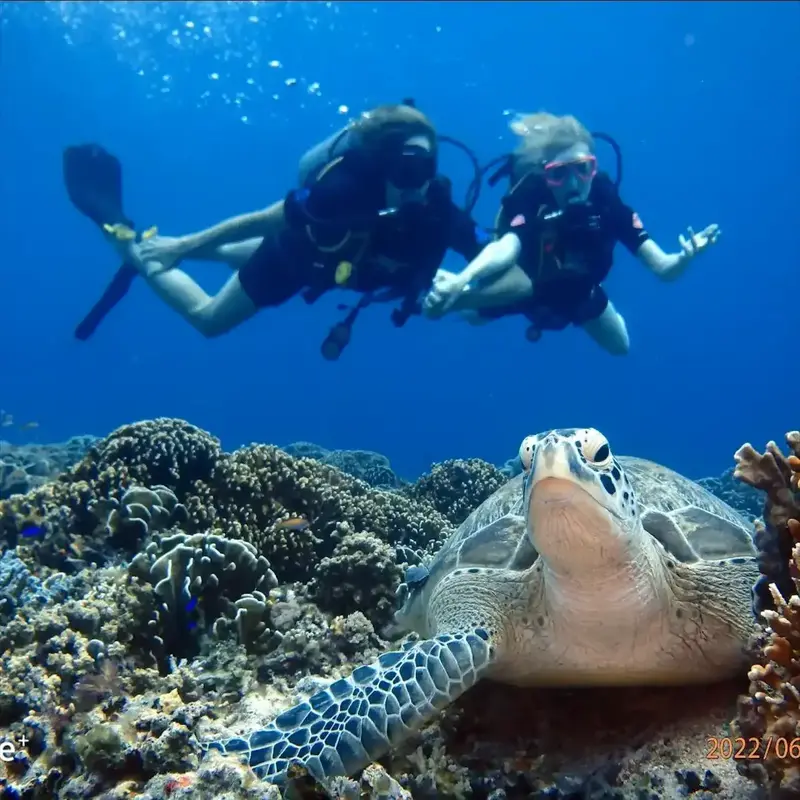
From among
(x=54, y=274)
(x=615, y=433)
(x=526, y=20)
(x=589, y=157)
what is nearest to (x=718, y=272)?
(x=615, y=433)

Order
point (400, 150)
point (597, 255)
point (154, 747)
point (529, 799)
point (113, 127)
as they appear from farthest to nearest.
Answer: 1. point (113, 127)
2. point (597, 255)
3. point (400, 150)
4. point (529, 799)
5. point (154, 747)

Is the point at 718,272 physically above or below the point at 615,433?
above

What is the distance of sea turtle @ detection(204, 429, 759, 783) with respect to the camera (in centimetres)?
175

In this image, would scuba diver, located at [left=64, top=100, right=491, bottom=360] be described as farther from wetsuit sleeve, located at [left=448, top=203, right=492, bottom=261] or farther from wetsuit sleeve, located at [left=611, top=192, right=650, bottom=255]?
wetsuit sleeve, located at [left=611, top=192, right=650, bottom=255]

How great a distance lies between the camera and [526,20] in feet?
153

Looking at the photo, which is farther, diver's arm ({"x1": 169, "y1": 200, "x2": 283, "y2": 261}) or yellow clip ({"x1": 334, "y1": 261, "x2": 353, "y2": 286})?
diver's arm ({"x1": 169, "y1": 200, "x2": 283, "y2": 261})

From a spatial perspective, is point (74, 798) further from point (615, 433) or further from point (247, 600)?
point (615, 433)

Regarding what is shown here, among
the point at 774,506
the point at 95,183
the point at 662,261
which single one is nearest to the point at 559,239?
the point at 662,261

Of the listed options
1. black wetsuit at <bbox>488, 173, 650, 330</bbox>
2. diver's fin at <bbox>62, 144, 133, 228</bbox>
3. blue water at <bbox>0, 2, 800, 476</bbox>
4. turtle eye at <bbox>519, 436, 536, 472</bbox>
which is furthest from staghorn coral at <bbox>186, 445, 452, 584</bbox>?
blue water at <bbox>0, 2, 800, 476</bbox>

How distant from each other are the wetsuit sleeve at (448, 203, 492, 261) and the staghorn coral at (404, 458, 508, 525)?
2675 mm

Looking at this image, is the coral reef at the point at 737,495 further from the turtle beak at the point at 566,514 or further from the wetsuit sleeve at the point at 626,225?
the turtle beak at the point at 566,514

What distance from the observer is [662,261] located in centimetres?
786

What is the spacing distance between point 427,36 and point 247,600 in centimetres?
5640

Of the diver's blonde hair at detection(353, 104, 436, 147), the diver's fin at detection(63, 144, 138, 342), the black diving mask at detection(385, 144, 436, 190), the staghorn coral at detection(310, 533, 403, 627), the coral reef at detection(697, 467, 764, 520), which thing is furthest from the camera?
the diver's fin at detection(63, 144, 138, 342)
